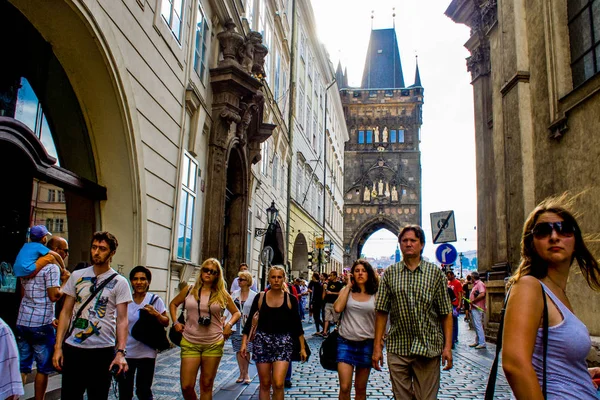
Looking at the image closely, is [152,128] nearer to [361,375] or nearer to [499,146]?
[361,375]

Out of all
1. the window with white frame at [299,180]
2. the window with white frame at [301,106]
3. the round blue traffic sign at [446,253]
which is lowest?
the round blue traffic sign at [446,253]

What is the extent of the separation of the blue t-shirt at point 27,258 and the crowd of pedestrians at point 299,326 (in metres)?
0.01

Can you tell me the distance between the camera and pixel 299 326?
568 centimetres

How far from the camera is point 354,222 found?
6556 centimetres

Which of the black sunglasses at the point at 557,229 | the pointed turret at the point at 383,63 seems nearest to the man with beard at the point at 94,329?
the black sunglasses at the point at 557,229

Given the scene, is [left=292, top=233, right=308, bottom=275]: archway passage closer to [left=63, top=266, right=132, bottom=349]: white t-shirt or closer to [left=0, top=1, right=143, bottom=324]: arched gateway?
[left=0, top=1, right=143, bottom=324]: arched gateway

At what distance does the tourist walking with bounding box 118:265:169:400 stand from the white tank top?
1.79m

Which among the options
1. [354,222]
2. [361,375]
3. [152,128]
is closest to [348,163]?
[354,222]

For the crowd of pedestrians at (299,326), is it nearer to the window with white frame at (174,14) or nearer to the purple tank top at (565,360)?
the purple tank top at (565,360)

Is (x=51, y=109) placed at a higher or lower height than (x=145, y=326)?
higher

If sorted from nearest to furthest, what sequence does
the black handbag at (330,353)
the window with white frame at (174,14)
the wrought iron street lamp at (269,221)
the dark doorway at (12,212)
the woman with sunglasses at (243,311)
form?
the black handbag at (330,353) → the dark doorway at (12,212) → the woman with sunglasses at (243,311) → the window with white frame at (174,14) → the wrought iron street lamp at (269,221)

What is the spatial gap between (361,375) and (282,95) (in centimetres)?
2004

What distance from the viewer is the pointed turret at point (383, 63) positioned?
76.1 meters

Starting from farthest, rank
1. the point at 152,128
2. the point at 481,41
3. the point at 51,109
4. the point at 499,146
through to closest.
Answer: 1. the point at 481,41
2. the point at 499,146
3. the point at 152,128
4. the point at 51,109
